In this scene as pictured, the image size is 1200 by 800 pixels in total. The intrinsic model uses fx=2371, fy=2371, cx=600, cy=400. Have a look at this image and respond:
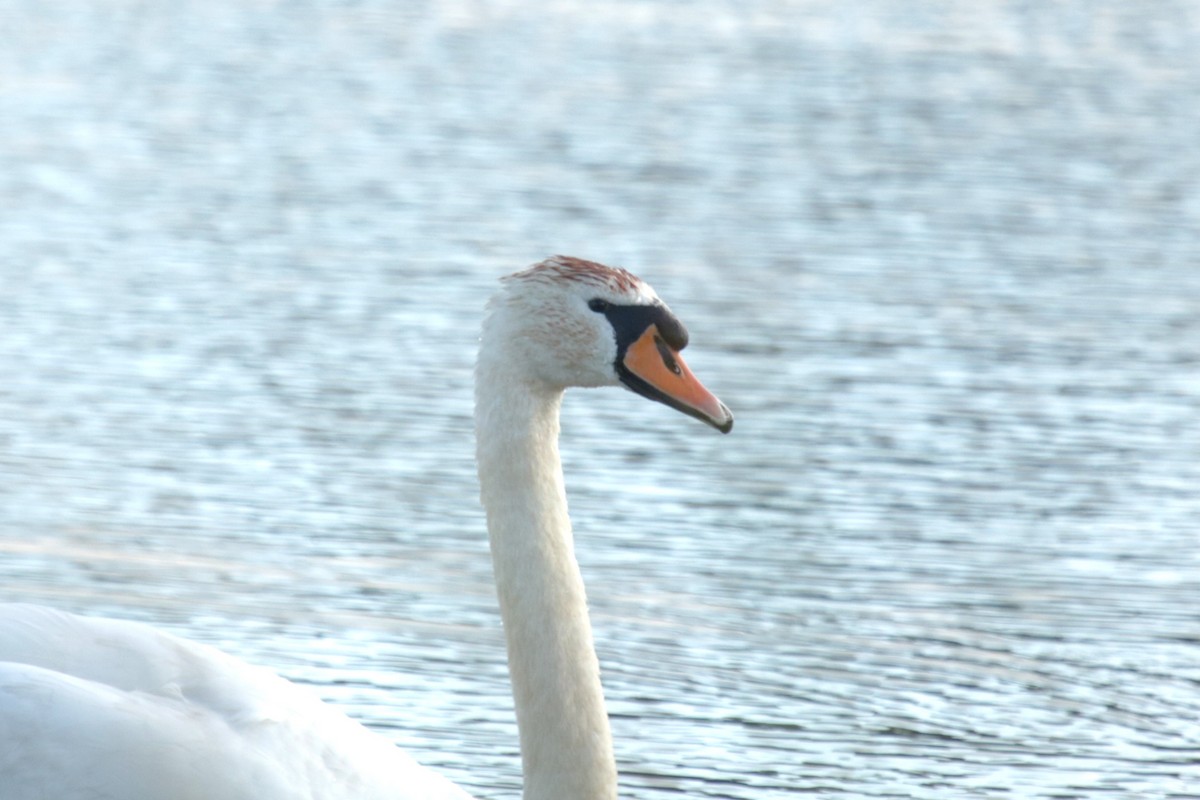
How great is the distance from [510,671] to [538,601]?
0.16m

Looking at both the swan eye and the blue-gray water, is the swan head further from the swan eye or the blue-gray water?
the blue-gray water

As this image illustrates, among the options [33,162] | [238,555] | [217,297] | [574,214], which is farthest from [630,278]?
[33,162]

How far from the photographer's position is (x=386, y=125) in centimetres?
1605

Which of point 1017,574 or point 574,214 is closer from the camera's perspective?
point 1017,574

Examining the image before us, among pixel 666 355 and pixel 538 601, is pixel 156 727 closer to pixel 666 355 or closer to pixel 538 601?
pixel 538 601

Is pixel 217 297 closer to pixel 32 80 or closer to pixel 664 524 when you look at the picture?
pixel 664 524

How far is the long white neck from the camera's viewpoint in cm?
480

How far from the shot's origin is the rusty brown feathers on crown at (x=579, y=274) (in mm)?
4883

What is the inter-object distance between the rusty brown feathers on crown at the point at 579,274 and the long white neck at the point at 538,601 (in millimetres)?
173

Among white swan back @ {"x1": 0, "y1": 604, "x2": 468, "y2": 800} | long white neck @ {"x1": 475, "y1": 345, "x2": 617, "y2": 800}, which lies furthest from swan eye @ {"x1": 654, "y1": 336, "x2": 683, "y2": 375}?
white swan back @ {"x1": 0, "y1": 604, "x2": 468, "y2": 800}

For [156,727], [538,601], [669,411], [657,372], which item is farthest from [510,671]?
[669,411]

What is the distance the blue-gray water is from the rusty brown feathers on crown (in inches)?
60.3

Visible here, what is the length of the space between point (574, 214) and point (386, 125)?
3.27 metres

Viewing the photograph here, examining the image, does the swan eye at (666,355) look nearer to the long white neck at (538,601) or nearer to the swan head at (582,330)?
the swan head at (582,330)
